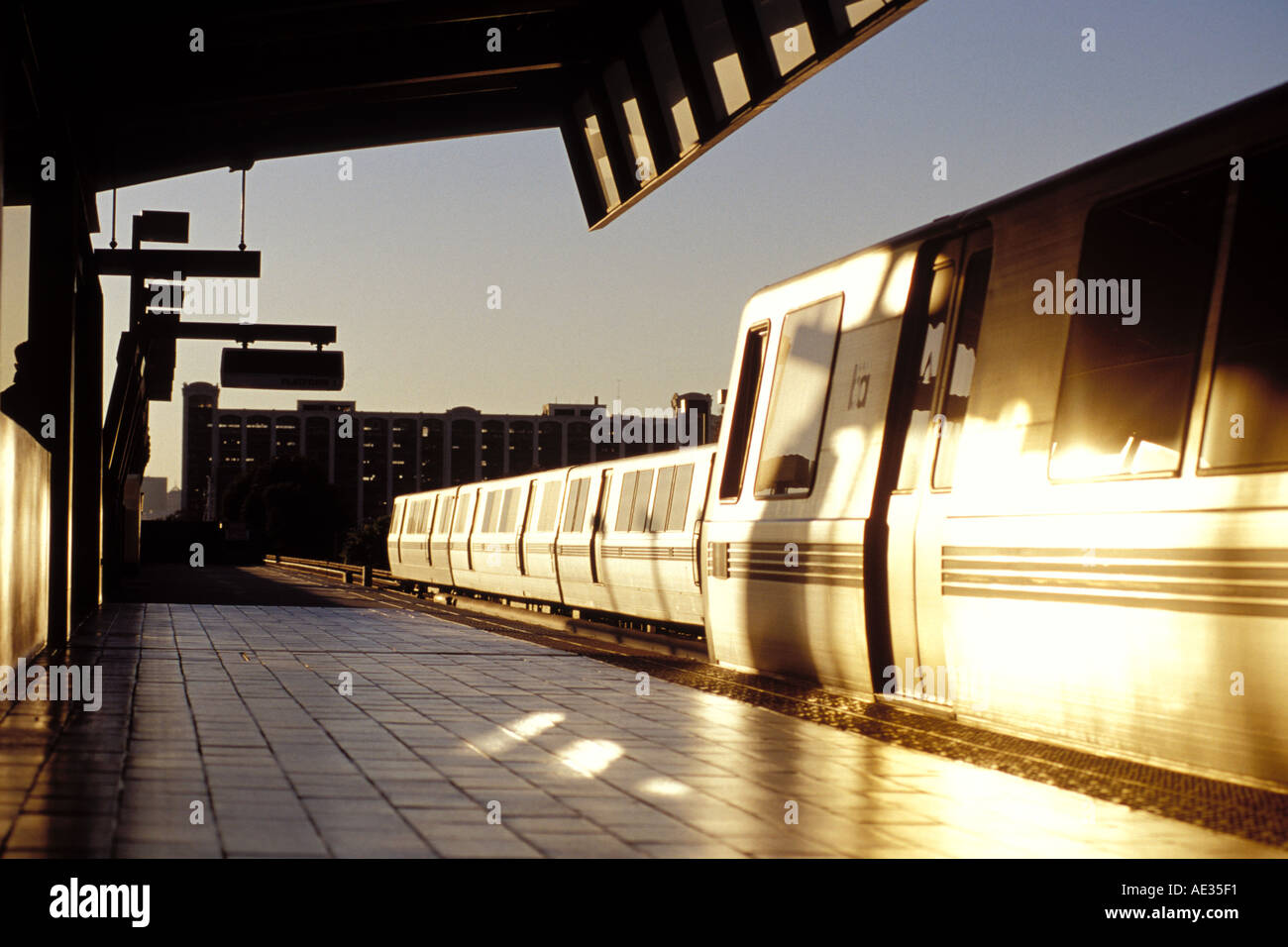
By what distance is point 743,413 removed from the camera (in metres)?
12.1

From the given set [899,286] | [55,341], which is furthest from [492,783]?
[55,341]

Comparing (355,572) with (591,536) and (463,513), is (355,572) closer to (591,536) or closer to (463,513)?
(463,513)

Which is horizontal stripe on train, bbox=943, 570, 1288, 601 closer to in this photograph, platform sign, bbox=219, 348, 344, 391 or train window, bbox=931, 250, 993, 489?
train window, bbox=931, 250, 993, 489

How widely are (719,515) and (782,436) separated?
1239mm

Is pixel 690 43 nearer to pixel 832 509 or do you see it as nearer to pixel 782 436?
pixel 782 436

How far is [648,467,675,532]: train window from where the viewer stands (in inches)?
789

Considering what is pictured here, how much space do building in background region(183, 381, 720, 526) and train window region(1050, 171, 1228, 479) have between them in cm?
16720

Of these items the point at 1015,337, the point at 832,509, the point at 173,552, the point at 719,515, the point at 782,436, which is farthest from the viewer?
the point at 173,552

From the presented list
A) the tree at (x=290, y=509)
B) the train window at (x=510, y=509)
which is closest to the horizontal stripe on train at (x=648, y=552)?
the train window at (x=510, y=509)

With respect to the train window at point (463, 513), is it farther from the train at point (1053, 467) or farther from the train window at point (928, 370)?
the train window at point (928, 370)

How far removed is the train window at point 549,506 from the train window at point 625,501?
168 inches

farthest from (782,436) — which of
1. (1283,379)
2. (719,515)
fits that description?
(1283,379)

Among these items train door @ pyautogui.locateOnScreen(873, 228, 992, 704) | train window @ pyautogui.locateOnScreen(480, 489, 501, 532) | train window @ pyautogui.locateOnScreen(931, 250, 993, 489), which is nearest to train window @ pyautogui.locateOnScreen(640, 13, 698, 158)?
train door @ pyautogui.locateOnScreen(873, 228, 992, 704)
